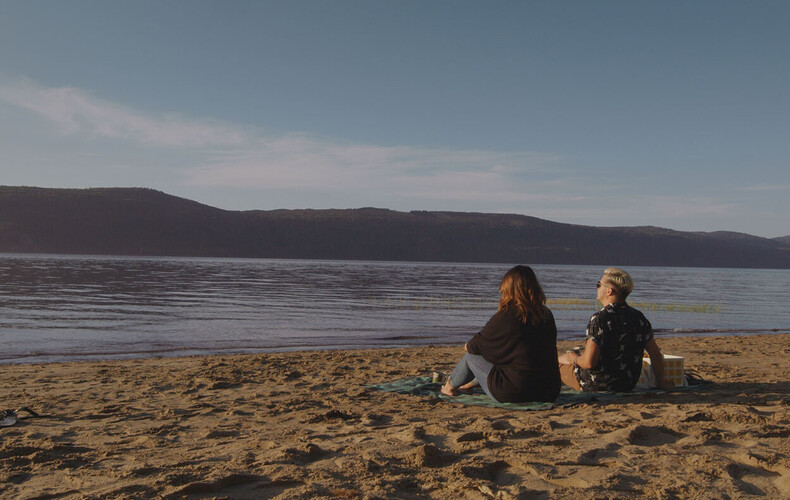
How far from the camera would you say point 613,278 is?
6461 mm

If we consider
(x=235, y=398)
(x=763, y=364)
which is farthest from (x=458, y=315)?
(x=235, y=398)

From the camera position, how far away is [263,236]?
16962cm

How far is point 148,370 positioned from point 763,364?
1103 cm

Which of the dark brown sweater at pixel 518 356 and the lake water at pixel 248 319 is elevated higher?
the dark brown sweater at pixel 518 356

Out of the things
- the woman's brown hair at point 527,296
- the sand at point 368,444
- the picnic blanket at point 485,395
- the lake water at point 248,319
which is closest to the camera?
the sand at point 368,444

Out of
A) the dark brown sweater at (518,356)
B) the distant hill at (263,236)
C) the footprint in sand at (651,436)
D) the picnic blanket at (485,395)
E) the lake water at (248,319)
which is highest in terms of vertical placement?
the distant hill at (263,236)

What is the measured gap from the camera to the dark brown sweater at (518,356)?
19.9ft

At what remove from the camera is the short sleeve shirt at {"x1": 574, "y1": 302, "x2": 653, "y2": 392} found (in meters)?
6.44

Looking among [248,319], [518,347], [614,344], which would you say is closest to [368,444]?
[518,347]

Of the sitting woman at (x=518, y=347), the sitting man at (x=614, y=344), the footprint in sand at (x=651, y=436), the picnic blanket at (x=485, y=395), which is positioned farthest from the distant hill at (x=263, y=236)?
the footprint in sand at (x=651, y=436)

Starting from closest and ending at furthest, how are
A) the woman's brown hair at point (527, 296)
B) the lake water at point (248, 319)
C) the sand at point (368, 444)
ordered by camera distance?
the sand at point (368, 444), the woman's brown hair at point (527, 296), the lake water at point (248, 319)

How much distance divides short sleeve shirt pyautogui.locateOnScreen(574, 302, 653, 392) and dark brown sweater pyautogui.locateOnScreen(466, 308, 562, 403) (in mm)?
605

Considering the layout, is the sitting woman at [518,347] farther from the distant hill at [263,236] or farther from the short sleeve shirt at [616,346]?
the distant hill at [263,236]

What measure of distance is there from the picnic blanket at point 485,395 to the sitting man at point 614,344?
188mm
